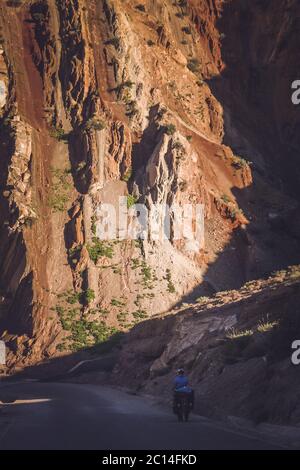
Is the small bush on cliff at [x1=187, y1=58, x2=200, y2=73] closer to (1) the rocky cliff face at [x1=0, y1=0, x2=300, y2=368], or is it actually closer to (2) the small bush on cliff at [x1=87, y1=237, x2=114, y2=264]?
(1) the rocky cliff face at [x1=0, y1=0, x2=300, y2=368]

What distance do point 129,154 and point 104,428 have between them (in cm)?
4490

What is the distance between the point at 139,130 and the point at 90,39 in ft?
31.2

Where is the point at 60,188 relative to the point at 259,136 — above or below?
below

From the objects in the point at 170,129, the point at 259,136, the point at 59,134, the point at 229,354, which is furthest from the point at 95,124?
the point at 229,354

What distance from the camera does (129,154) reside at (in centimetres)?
6150

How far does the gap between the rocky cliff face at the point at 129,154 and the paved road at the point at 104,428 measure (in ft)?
81.0

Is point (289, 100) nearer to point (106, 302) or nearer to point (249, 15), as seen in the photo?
point (249, 15)

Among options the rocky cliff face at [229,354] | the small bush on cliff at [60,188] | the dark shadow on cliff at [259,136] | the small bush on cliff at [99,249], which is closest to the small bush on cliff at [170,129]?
the dark shadow on cliff at [259,136]

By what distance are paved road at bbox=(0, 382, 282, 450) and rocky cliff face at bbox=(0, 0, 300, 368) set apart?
24.7 m

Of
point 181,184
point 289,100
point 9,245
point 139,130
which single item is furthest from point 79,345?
point 289,100

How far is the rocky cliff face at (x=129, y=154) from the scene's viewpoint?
55.1 m

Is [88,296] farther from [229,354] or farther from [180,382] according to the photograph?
[180,382]

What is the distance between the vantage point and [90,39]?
217 ft

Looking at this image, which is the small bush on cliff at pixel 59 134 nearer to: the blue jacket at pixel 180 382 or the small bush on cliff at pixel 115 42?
the small bush on cliff at pixel 115 42
